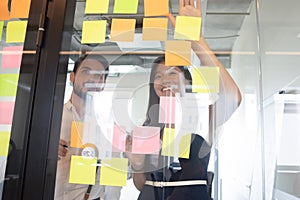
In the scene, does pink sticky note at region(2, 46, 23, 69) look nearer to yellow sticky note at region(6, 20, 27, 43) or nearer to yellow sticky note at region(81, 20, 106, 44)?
yellow sticky note at region(6, 20, 27, 43)

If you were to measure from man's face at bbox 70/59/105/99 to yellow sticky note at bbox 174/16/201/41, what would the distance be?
0.32m

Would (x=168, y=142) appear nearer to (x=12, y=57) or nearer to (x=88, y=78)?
(x=88, y=78)

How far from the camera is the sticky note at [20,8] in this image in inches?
35.0

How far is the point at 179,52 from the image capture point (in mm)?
890

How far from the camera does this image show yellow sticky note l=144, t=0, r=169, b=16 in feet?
2.96

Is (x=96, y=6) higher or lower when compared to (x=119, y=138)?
higher

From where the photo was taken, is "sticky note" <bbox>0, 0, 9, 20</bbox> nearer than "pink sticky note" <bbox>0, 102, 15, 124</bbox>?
No

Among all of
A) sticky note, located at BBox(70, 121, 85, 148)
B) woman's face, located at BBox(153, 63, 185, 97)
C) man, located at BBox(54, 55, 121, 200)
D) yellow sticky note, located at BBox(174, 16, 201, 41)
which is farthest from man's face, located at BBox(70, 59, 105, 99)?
yellow sticky note, located at BBox(174, 16, 201, 41)

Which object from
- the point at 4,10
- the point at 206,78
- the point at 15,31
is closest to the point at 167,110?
the point at 206,78

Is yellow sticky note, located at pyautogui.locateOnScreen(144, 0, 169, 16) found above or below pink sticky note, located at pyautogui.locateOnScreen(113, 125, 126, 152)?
above

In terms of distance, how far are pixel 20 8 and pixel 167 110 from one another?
0.65 metres

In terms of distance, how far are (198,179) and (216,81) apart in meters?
0.34

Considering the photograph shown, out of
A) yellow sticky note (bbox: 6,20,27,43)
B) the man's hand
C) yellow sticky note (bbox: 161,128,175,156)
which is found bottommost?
the man's hand

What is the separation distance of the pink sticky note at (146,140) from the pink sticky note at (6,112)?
0.41 m
